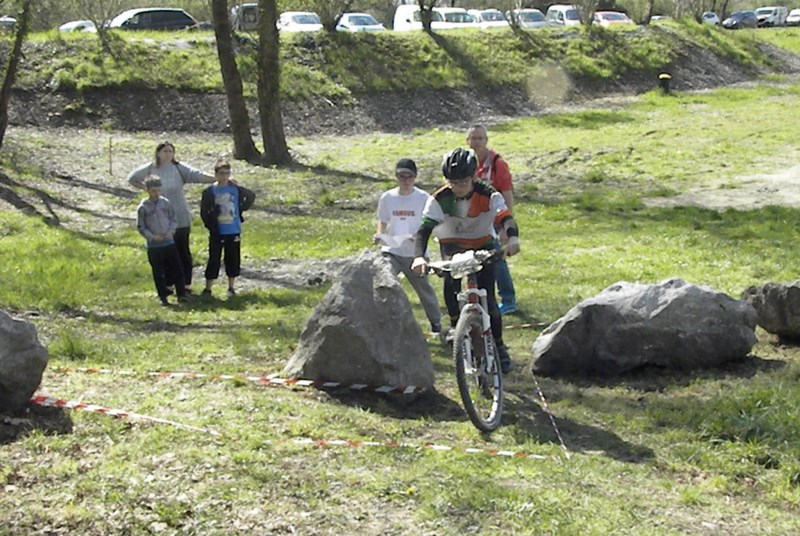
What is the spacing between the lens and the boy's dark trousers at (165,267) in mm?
13148

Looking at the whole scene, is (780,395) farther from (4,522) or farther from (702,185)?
(702,185)

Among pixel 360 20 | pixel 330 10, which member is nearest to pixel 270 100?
pixel 330 10

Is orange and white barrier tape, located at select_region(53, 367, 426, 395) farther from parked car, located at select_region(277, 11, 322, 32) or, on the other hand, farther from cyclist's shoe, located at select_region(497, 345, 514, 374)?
parked car, located at select_region(277, 11, 322, 32)

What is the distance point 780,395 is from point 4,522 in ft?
17.2

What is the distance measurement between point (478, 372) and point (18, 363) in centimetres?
290

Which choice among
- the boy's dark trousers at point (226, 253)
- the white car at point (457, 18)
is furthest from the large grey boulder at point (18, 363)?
the white car at point (457, 18)

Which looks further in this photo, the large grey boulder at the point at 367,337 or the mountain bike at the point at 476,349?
the large grey boulder at the point at 367,337

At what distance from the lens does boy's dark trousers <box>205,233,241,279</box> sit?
1342 centimetres

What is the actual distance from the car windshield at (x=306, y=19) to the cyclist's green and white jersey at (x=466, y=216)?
121 ft

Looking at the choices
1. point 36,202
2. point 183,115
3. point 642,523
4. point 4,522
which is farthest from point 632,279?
point 183,115

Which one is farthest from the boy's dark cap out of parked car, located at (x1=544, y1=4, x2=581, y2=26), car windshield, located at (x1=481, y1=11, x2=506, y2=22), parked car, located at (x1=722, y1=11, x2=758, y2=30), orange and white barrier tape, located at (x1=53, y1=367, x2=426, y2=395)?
parked car, located at (x1=722, y1=11, x2=758, y2=30)

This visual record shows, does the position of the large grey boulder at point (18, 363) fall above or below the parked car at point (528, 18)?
below

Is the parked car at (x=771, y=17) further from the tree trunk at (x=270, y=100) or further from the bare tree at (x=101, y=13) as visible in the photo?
the tree trunk at (x=270, y=100)

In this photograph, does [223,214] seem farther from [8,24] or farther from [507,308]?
[8,24]
